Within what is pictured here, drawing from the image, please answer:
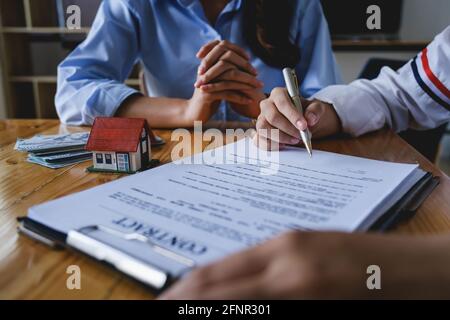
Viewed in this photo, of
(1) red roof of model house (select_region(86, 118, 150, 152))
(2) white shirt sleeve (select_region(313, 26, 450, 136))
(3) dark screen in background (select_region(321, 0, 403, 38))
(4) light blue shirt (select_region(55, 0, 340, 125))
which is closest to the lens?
(1) red roof of model house (select_region(86, 118, 150, 152))

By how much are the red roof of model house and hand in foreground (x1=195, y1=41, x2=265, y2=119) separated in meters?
0.27

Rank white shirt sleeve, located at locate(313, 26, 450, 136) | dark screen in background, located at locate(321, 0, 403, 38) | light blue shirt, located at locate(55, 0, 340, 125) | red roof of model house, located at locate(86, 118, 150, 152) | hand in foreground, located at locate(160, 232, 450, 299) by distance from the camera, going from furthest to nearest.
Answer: dark screen in background, located at locate(321, 0, 403, 38)
light blue shirt, located at locate(55, 0, 340, 125)
white shirt sleeve, located at locate(313, 26, 450, 136)
red roof of model house, located at locate(86, 118, 150, 152)
hand in foreground, located at locate(160, 232, 450, 299)

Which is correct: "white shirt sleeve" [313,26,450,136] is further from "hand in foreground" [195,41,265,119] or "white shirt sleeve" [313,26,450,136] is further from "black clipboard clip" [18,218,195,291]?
"black clipboard clip" [18,218,195,291]

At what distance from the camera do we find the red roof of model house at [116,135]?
0.46 m

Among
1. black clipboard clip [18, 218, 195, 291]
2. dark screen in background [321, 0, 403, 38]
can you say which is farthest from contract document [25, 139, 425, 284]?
dark screen in background [321, 0, 403, 38]

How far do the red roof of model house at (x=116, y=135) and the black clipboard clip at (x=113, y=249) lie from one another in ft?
0.50

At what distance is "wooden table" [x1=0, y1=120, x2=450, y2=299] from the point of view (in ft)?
0.83

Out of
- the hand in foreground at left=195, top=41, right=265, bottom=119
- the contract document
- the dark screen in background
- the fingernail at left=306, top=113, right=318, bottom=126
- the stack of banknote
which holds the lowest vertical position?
the stack of banknote

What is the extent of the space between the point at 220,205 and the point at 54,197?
0.19 m

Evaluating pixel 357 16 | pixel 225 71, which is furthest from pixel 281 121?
pixel 357 16

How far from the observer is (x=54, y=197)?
A: 0.41 metres

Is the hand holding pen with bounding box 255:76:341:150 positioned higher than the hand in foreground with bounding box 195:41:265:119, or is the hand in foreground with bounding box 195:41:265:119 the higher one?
the hand in foreground with bounding box 195:41:265:119

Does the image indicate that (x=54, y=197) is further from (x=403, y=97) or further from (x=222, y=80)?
(x=403, y=97)
